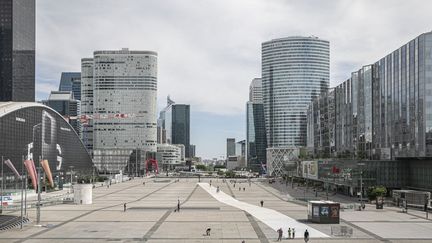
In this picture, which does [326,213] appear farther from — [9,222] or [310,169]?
[310,169]

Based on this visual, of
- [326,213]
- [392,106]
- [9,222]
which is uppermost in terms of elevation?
[392,106]

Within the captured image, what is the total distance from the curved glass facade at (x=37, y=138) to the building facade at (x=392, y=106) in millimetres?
71903

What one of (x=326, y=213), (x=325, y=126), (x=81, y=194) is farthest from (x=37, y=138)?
(x=326, y=213)

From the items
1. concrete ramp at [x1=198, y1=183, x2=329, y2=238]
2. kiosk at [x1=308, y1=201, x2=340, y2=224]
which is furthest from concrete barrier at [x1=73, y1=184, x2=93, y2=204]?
kiosk at [x1=308, y1=201, x2=340, y2=224]

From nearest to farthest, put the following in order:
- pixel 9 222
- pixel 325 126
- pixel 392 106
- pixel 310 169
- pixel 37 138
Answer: pixel 9 222 → pixel 392 106 → pixel 310 169 → pixel 37 138 → pixel 325 126

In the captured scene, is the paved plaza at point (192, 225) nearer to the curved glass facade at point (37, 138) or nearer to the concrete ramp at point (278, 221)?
the concrete ramp at point (278, 221)

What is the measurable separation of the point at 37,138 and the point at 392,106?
9619 centimetres

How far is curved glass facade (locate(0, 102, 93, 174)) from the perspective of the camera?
416ft

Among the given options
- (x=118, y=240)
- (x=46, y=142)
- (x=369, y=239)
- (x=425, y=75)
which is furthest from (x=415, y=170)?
(x=46, y=142)

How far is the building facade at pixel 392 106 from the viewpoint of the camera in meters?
93.1

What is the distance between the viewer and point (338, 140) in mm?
161125

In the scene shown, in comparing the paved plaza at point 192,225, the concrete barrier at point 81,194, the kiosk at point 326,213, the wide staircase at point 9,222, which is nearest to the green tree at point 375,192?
the paved plaza at point 192,225

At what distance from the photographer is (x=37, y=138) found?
14950cm

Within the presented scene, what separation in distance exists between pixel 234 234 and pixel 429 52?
57114 mm
